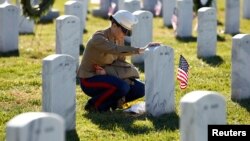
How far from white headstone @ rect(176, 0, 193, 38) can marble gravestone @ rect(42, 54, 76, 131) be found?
767cm

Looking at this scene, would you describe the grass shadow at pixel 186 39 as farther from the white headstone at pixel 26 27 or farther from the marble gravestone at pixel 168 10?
the white headstone at pixel 26 27

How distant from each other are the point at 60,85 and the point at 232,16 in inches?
363

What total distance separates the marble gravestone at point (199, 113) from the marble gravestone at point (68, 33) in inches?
209

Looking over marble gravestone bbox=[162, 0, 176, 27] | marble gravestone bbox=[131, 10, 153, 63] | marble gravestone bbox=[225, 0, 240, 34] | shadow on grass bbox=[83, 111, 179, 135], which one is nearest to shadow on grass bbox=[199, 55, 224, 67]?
marble gravestone bbox=[131, 10, 153, 63]

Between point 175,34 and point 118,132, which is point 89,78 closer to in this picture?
point 118,132

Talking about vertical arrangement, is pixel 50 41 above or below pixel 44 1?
below

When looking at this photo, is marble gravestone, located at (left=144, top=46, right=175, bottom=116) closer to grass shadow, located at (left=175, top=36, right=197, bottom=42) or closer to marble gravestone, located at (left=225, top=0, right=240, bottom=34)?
grass shadow, located at (left=175, top=36, right=197, bottom=42)

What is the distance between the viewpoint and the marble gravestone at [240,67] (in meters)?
9.06

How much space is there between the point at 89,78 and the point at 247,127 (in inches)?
107

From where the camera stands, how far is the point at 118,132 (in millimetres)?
7723

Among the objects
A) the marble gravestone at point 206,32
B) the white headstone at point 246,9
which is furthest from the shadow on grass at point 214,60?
the white headstone at point 246,9

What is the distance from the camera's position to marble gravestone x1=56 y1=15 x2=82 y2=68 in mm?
10773

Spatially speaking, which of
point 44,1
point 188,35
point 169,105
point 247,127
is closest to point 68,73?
point 169,105

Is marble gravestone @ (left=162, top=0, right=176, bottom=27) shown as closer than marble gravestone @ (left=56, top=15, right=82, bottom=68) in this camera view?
No
